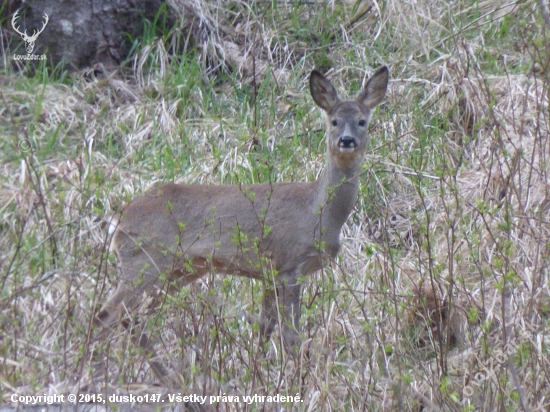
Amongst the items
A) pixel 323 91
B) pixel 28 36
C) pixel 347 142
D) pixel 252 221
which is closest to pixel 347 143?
pixel 347 142

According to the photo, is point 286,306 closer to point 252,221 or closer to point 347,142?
point 252,221

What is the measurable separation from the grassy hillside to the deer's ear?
0.34 meters

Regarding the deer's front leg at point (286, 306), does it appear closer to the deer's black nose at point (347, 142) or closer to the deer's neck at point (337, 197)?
the deer's neck at point (337, 197)

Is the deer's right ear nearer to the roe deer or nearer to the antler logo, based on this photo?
the roe deer

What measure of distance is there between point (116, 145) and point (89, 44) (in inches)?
50.0

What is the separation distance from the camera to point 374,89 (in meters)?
6.38

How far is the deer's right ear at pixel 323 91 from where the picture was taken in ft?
20.5

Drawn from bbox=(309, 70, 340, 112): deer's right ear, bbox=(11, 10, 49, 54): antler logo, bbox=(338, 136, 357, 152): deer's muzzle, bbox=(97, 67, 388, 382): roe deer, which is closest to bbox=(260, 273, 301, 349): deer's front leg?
bbox=(97, 67, 388, 382): roe deer

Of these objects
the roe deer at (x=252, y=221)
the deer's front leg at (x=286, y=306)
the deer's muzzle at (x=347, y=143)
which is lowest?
the deer's front leg at (x=286, y=306)

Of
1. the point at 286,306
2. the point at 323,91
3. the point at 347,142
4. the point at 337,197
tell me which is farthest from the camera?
the point at 323,91

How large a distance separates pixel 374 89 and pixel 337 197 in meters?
0.84

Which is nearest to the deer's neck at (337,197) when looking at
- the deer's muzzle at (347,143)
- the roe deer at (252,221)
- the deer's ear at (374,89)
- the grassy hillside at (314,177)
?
the roe deer at (252,221)

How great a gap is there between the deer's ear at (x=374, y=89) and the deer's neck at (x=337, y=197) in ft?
1.70

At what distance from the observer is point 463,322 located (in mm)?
5699
